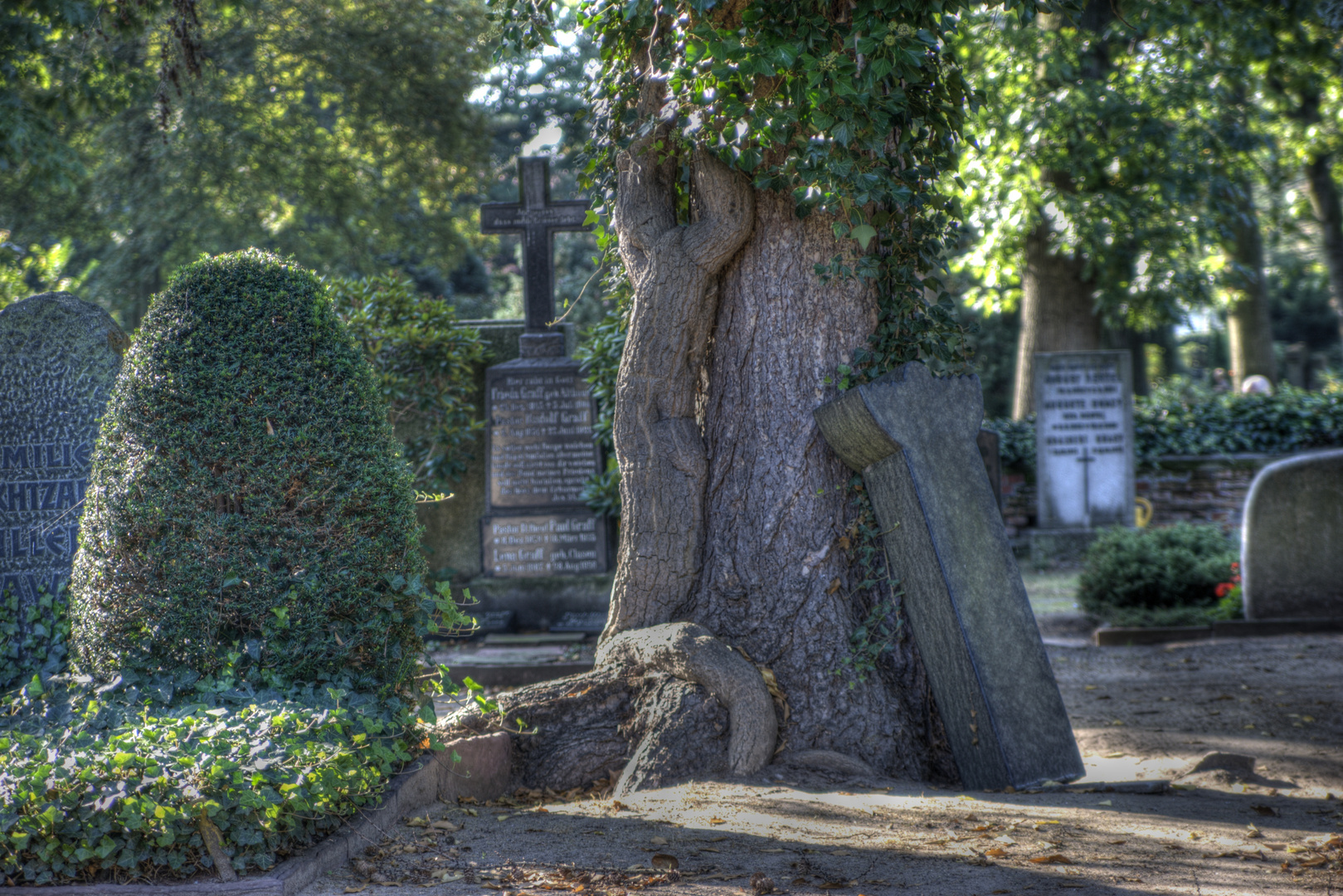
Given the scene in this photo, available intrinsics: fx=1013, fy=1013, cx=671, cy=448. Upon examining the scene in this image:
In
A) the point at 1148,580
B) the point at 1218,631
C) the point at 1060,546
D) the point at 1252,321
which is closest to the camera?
the point at 1218,631

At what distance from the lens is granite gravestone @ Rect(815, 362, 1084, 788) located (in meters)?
4.04

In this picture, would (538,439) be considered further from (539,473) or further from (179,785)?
(179,785)

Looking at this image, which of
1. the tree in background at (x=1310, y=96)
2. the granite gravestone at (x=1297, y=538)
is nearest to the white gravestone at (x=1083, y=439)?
the tree in background at (x=1310, y=96)

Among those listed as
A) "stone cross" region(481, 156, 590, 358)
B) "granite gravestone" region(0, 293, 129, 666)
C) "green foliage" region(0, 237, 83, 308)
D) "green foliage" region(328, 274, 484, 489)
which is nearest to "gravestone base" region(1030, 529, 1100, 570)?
"stone cross" region(481, 156, 590, 358)

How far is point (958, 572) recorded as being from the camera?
413cm

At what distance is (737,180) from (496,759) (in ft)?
8.89

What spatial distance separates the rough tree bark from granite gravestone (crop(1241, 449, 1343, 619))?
4.38 metres

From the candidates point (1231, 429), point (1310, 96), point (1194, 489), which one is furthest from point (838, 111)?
point (1310, 96)

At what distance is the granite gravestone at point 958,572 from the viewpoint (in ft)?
13.2

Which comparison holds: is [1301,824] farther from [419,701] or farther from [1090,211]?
[1090,211]

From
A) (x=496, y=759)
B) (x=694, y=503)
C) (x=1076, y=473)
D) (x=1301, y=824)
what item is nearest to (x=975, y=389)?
(x=694, y=503)

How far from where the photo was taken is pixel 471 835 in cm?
330

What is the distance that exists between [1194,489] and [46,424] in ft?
42.2

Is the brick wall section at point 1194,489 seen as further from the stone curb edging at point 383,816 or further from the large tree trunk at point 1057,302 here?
the stone curb edging at point 383,816
